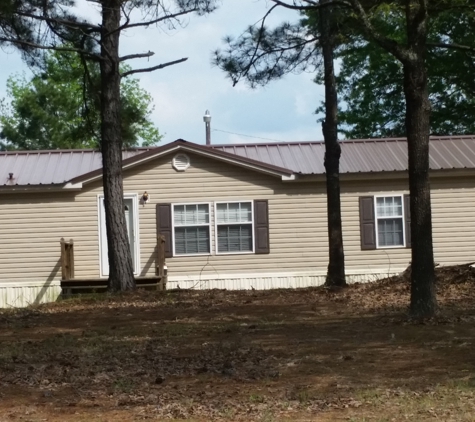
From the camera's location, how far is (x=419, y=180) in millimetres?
10000

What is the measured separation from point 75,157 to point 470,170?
349 inches

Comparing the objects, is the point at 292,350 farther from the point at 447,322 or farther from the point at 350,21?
the point at 350,21

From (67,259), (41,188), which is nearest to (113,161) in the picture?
(67,259)

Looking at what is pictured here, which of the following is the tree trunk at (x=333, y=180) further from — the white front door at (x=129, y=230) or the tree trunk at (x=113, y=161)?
the white front door at (x=129, y=230)

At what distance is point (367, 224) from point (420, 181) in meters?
8.70

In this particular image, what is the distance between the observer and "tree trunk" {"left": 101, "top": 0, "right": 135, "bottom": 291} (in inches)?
597

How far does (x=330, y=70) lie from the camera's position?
15102 mm

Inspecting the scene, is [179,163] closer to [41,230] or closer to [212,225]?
[212,225]

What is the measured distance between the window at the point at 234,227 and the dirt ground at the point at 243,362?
548cm

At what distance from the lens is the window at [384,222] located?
18.7 metres

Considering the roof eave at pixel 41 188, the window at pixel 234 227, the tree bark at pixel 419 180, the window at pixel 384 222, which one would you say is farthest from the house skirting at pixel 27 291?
the tree bark at pixel 419 180

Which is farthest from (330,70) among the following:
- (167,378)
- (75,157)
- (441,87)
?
(441,87)

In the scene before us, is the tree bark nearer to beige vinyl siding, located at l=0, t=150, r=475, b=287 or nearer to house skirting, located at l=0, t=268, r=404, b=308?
house skirting, located at l=0, t=268, r=404, b=308

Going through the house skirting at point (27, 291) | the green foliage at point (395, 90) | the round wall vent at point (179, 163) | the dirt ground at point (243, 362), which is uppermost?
the green foliage at point (395, 90)
